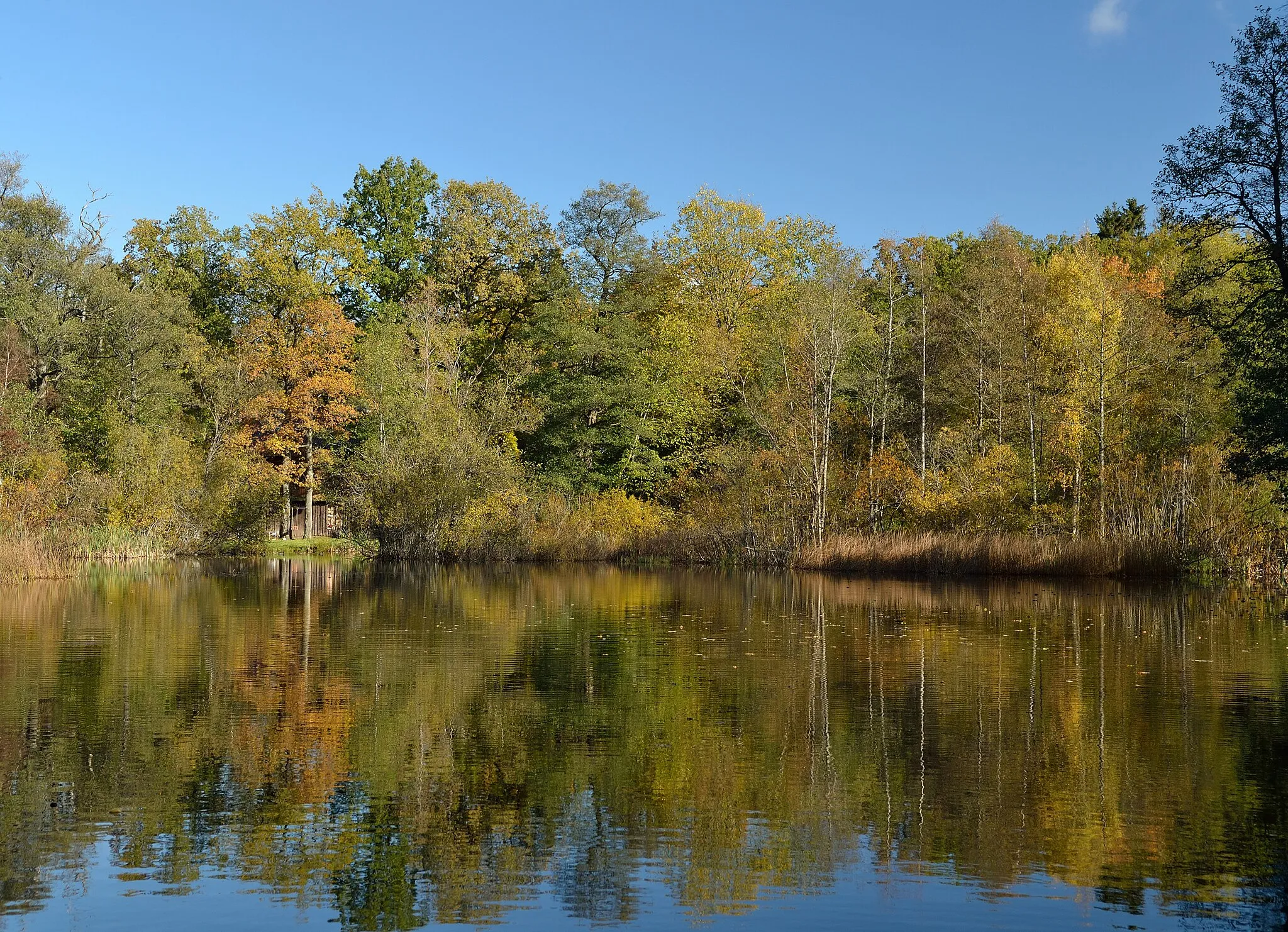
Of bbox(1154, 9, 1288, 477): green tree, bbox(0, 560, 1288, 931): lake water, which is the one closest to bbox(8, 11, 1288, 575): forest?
bbox(1154, 9, 1288, 477): green tree

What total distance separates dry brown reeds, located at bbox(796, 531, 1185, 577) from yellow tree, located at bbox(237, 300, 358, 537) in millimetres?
27957

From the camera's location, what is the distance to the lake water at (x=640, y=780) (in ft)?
23.4

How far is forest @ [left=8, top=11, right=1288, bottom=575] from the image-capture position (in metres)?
37.0

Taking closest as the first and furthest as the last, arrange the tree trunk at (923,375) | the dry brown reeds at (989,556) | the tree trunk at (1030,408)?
the dry brown reeds at (989,556)
the tree trunk at (1030,408)
the tree trunk at (923,375)

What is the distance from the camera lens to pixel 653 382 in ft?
201

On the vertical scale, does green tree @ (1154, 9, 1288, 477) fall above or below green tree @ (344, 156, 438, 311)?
below

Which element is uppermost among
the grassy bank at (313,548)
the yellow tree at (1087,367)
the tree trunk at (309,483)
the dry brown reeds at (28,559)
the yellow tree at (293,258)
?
the yellow tree at (293,258)

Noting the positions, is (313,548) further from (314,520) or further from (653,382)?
(653,382)

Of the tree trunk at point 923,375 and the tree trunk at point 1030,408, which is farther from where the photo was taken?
the tree trunk at point 923,375

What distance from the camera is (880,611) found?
25891 mm

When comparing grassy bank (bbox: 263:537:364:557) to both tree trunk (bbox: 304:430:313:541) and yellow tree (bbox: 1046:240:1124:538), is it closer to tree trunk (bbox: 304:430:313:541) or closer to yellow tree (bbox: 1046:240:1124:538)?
tree trunk (bbox: 304:430:313:541)

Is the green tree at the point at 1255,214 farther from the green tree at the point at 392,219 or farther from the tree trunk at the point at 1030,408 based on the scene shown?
the green tree at the point at 392,219

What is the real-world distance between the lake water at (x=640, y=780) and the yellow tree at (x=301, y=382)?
41028mm

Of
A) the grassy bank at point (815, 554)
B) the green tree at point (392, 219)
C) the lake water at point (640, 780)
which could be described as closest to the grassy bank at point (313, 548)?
the grassy bank at point (815, 554)
